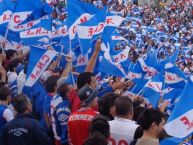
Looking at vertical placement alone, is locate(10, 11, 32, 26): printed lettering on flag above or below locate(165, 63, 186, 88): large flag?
above

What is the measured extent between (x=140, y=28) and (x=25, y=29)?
791 inches

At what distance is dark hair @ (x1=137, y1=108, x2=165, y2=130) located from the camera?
188 inches

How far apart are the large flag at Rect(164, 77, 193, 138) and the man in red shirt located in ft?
3.60

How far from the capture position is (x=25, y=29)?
9.56 metres

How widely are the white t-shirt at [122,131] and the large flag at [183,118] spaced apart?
2.00 ft

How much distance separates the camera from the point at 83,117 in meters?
5.31

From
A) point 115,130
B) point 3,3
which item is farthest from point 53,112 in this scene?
point 3,3

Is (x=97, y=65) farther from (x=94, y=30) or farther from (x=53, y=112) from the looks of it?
(x=53, y=112)

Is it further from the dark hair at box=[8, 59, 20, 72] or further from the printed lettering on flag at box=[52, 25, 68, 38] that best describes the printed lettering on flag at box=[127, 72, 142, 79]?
the dark hair at box=[8, 59, 20, 72]

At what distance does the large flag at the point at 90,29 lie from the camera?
7996mm

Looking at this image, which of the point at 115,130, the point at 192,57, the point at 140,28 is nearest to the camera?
the point at 115,130

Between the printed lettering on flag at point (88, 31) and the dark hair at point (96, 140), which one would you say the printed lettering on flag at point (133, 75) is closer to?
the printed lettering on flag at point (88, 31)

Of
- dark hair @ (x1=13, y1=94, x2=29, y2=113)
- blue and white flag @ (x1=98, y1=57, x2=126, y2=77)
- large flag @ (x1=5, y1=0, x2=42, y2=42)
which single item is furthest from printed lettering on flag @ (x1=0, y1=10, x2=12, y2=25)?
dark hair @ (x1=13, y1=94, x2=29, y2=113)

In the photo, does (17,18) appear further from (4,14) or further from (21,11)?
(4,14)
